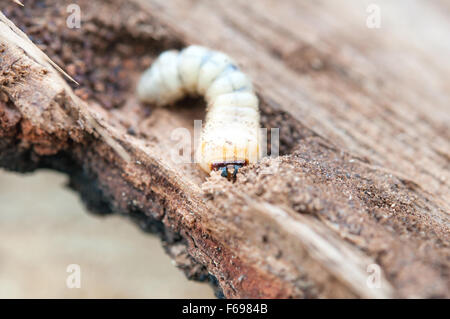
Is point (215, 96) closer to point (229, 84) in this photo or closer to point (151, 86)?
point (229, 84)

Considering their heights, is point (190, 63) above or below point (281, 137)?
above

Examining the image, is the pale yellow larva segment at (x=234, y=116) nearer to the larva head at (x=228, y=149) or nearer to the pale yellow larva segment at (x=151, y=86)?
the larva head at (x=228, y=149)

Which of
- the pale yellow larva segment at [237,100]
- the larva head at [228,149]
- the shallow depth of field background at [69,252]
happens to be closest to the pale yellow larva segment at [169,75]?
the pale yellow larva segment at [237,100]

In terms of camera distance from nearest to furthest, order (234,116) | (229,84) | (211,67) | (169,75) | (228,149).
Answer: (228,149)
(234,116)
(229,84)
(211,67)
(169,75)

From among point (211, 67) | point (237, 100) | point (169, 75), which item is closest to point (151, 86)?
point (169, 75)

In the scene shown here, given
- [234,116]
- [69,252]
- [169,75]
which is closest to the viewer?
[234,116]

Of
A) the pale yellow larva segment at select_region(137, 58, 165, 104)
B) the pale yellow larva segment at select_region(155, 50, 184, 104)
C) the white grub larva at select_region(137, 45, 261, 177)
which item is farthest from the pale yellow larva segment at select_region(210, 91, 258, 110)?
the pale yellow larva segment at select_region(137, 58, 165, 104)

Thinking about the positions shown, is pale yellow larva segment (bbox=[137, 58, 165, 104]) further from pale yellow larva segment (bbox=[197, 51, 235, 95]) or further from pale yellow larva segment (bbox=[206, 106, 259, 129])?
pale yellow larva segment (bbox=[206, 106, 259, 129])
